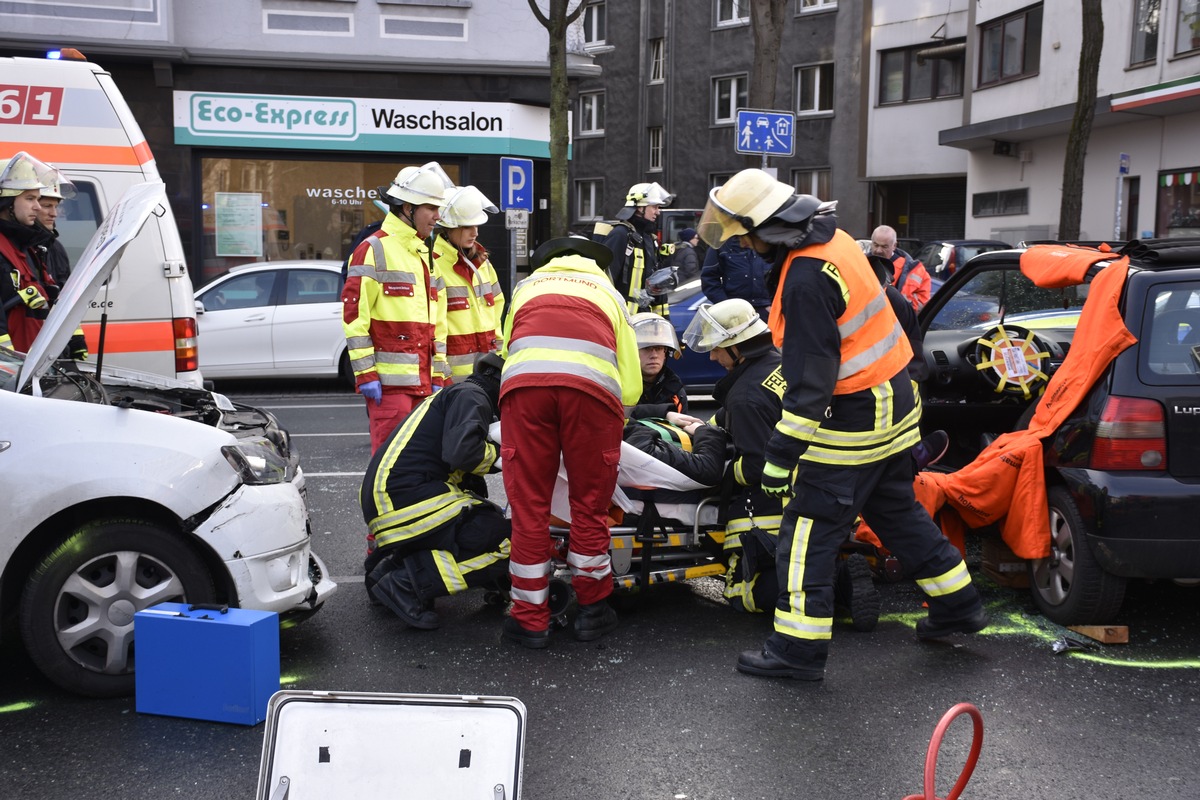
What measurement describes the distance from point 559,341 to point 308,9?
50.6 ft

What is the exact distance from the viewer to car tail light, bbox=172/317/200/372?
7.47 meters

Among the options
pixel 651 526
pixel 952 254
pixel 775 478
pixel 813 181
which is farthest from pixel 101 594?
pixel 813 181

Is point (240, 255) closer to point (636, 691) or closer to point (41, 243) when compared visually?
point (41, 243)

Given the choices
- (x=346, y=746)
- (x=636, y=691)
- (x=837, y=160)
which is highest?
(x=837, y=160)

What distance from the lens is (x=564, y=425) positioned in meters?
4.73

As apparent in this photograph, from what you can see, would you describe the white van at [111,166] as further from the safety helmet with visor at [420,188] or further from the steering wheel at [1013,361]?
the steering wheel at [1013,361]

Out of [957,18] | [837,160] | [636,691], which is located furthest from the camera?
[837,160]

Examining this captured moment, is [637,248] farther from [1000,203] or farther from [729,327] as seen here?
[1000,203]

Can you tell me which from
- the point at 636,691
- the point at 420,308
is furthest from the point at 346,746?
the point at 420,308

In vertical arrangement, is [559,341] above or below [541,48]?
below

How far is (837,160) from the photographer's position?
105 feet

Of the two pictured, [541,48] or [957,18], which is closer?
[541,48]

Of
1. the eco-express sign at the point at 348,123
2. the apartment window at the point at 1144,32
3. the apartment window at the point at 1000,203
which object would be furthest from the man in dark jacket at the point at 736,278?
the apartment window at the point at 1000,203

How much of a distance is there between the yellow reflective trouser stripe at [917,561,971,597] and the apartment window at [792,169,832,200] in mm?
28609
